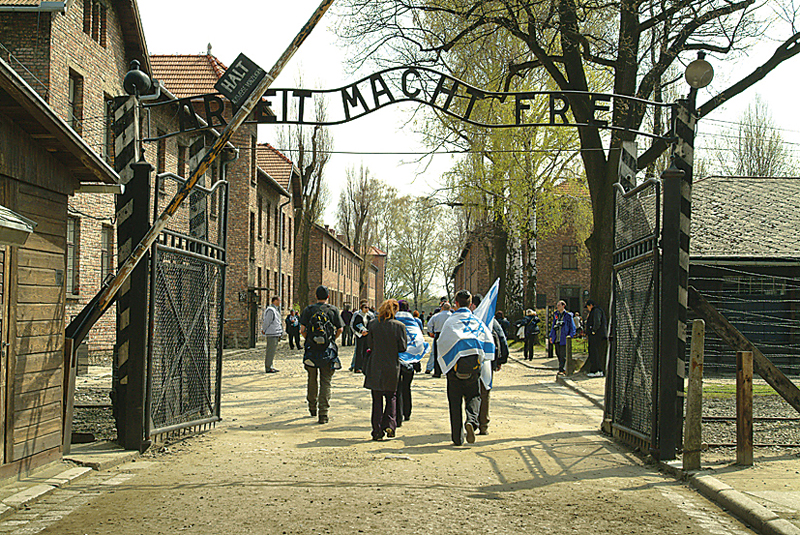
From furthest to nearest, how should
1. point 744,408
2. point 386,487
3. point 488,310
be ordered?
point 488,310 → point 744,408 → point 386,487

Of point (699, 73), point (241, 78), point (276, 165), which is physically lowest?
point (241, 78)

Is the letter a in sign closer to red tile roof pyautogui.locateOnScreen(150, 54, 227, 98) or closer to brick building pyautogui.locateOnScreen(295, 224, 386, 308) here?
red tile roof pyautogui.locateOnScreen(150, 54, 227, 98)

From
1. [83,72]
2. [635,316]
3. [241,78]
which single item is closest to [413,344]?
[635,316]

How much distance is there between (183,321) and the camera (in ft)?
33.4

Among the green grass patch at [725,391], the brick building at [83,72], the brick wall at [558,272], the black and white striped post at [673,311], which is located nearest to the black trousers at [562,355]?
the green grass patch at [725,391]

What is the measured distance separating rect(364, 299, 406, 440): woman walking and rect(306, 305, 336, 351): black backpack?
1.12 meters

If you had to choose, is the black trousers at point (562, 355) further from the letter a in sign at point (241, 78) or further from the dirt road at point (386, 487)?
the letter a in sign at point (241, 78)

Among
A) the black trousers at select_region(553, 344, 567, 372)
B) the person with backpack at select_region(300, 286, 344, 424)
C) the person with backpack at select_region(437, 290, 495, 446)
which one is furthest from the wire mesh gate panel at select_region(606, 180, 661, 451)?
the black trousers at select_region(553, 344, 567, 372)

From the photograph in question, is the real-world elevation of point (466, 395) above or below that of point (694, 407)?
below

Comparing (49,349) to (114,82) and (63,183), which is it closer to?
(63,183)

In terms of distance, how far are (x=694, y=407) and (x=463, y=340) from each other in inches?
119

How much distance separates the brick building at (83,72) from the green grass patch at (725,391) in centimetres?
1364

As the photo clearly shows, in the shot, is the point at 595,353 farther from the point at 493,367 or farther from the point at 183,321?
the point at 183,321

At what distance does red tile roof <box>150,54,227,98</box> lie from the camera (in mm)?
35469
